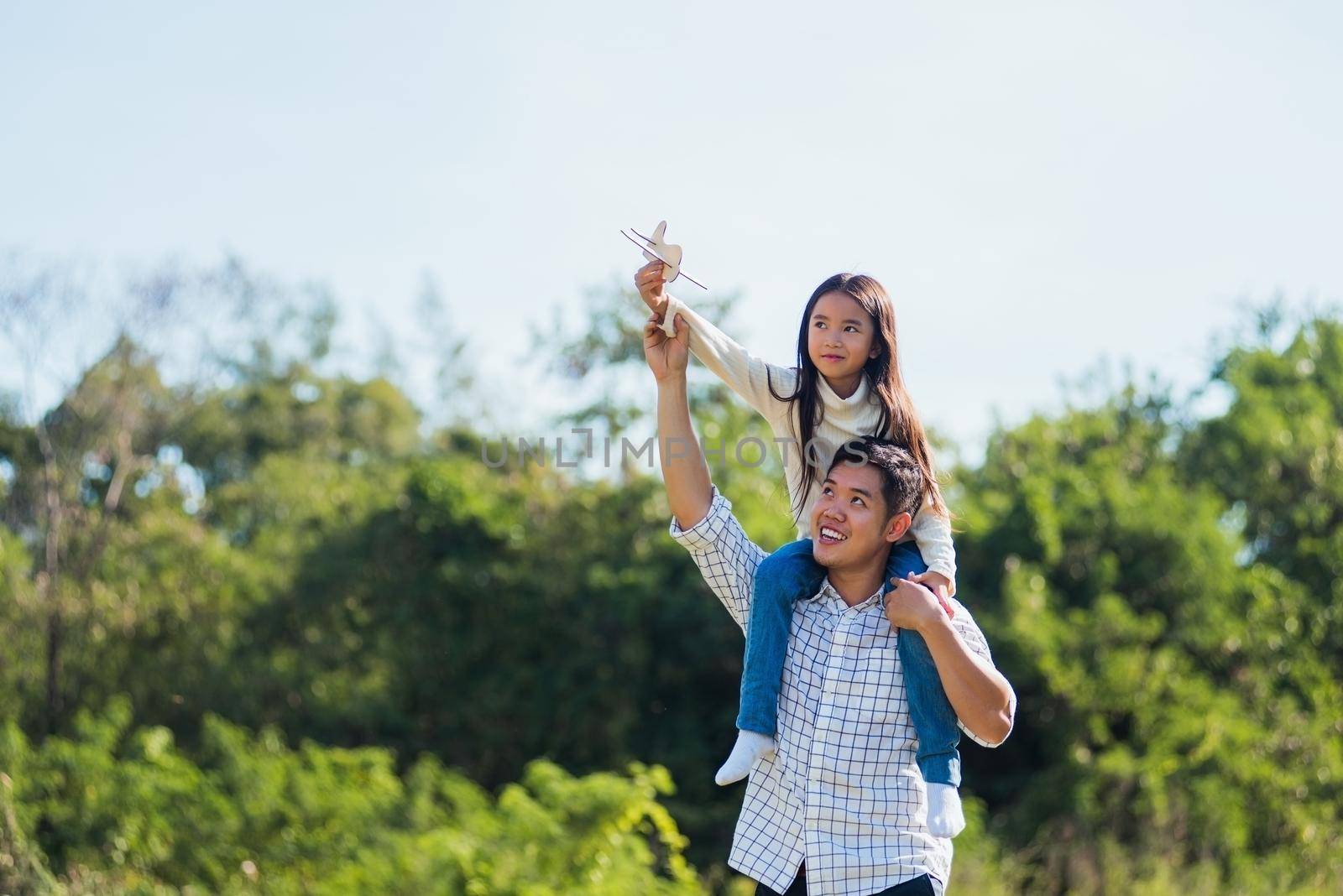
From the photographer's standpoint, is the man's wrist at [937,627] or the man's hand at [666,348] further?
the man's hand at [666,348]

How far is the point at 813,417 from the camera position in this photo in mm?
2424

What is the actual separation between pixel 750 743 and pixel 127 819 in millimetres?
7039

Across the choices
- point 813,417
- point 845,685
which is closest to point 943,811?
point 845,685

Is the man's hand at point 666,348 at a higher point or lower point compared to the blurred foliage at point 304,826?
higher

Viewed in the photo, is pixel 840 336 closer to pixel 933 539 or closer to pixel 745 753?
pixel 933 539

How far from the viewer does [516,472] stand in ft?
39.4

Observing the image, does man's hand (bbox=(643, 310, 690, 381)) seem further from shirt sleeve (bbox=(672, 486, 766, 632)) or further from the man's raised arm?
shirt sleeve (bbox=(672, 486, 766, 632))

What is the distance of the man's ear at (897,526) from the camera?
2283 mm

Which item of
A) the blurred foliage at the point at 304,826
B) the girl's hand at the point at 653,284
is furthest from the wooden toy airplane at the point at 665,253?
the blurred foliage at the point at 304,826

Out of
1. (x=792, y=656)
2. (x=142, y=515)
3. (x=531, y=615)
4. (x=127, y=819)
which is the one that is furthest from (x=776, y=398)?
(x=142, y=515)

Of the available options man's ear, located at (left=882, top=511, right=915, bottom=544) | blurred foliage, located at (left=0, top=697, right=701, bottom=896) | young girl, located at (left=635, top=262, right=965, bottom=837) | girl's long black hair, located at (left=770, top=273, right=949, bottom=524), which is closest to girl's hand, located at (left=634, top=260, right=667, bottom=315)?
young girl, located at (left=635, top=262, right=965, bottom=837)

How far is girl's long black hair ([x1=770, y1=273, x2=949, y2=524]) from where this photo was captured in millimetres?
2393

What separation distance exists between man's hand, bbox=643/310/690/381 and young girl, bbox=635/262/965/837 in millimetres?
15

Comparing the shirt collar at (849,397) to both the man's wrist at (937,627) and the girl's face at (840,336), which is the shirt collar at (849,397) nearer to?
the girl's face at (840,336)
